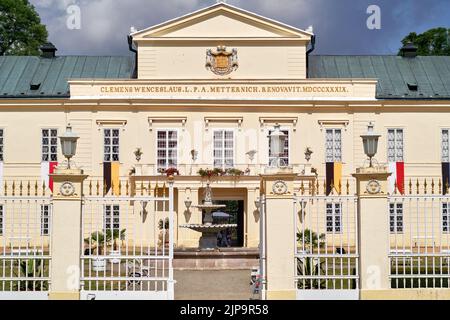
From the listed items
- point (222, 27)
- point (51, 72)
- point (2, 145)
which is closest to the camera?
point (2, 145)

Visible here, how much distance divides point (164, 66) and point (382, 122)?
997 cm

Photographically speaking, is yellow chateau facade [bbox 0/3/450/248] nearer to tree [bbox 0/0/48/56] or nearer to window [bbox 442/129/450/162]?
window [bbox 442/129/450/162]

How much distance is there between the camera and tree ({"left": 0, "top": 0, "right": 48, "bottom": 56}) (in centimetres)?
4906

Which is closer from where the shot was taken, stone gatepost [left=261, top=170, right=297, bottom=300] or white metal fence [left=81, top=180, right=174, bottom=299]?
white metal fence [left=81, top=180, right=174, bottom=299]

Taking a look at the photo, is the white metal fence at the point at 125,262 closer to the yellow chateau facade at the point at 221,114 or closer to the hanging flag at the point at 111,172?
the hanging flag at the point at 111,172

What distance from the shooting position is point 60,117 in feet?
115

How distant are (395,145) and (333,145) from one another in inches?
108

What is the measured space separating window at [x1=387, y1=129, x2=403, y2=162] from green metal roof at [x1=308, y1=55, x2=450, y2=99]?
66.9 inches

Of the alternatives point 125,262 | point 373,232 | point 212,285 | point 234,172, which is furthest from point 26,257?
point 234,172

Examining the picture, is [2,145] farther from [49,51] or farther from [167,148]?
[167,148]

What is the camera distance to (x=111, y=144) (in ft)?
115

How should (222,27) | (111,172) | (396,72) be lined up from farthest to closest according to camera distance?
1. (396,72)
2. (222,27)
3. (111,172)

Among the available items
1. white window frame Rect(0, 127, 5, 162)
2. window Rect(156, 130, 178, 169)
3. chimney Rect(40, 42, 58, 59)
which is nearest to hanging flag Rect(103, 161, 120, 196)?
window Rect(156, 130, 178, 169)

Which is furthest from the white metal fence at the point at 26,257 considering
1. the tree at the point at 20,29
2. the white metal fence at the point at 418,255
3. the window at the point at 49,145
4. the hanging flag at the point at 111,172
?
the tree at the point at 20,29
